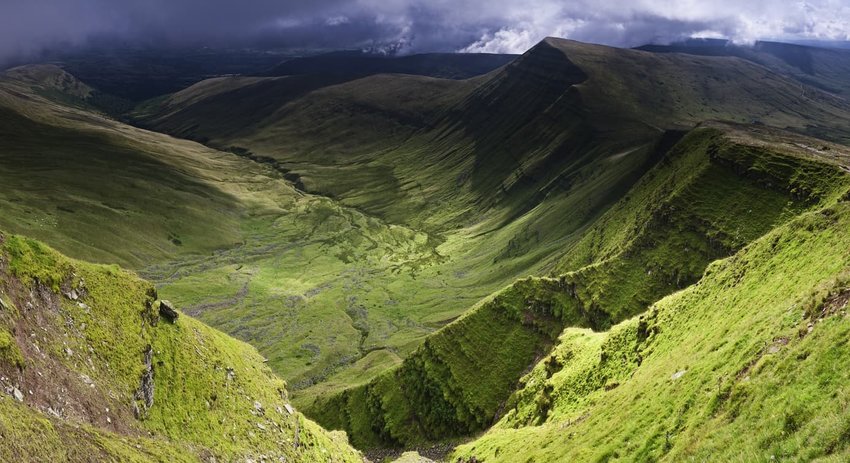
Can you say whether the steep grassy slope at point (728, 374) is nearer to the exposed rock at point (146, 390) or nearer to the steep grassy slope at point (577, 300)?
the steep grassy slope at point (577, 300)

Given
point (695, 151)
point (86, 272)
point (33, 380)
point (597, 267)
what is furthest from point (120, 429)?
point (695, 151)

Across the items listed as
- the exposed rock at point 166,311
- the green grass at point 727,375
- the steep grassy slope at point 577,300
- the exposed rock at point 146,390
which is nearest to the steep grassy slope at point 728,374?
the green grass at point 727,375

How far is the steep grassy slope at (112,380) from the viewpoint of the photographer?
3756cm

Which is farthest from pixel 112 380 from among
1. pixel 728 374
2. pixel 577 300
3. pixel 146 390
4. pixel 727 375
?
pixel 577 300

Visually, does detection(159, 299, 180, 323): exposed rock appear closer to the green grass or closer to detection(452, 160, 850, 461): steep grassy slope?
the green grass

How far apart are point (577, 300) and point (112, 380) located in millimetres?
122017

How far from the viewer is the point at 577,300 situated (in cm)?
14525

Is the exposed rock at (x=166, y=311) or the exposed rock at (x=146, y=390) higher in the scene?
the exposed rock at (x=166, y=311)

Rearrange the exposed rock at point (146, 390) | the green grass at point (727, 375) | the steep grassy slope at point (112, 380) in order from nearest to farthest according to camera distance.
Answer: the green grass at point (727, 375) < the steep grassy slope at point (112, 380) < the exposed rock at point (146, 390)

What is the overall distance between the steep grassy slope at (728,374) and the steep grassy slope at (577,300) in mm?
40813

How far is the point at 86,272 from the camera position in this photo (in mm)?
57219

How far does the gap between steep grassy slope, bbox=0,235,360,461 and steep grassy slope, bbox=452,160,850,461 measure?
3941 centimetres

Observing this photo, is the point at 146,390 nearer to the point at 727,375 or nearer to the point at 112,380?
the point at 112,380

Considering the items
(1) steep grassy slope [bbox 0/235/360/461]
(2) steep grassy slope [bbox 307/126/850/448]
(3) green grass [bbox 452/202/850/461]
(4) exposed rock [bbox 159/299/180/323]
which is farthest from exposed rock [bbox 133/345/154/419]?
(2) steep grassy slope [bbox 307/126/850/448]
